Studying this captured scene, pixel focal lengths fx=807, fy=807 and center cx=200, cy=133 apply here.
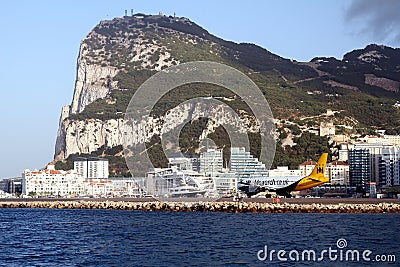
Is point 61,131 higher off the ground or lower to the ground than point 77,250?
higher

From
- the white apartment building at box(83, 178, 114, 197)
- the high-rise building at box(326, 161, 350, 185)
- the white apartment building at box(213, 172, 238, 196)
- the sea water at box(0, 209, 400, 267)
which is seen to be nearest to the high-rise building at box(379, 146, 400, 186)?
the high-rise building at box(326, 161, 350, 185)

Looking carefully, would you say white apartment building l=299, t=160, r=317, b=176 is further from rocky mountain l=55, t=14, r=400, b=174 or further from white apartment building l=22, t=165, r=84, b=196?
white apartment building l=22, t=165, r=84, b=196

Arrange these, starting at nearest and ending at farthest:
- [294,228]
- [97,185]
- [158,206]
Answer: [294,228], [158,206], [97,185]

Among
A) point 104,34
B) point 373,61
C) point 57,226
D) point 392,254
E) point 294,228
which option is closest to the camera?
point 392,254

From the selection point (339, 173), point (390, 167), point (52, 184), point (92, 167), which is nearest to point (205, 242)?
point (390, 167)

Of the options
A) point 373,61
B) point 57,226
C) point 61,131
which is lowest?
point 57,226

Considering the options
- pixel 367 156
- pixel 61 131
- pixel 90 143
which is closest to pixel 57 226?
pixel 367 156

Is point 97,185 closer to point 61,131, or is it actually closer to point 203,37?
point 61,131

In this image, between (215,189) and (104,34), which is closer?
(215,189)

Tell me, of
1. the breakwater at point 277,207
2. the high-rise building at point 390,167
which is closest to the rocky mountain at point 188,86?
the high-rise building at point 390,167
